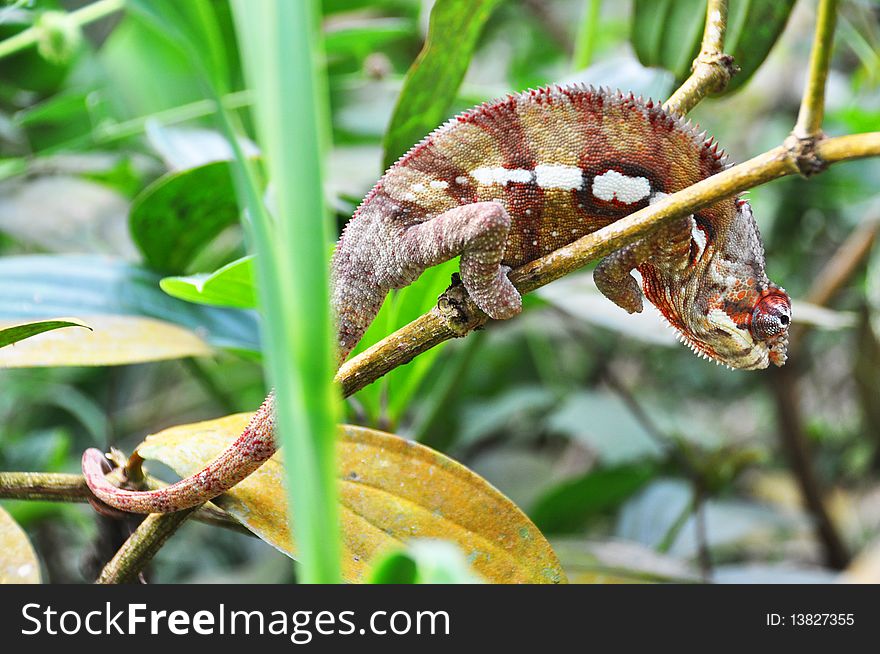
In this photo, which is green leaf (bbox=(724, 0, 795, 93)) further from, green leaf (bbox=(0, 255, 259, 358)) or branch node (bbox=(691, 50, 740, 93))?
green leaf (bbox=(0, 255, 259, 358))

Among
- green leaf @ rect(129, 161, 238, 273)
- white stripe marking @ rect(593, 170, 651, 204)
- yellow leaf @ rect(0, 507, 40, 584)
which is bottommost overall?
yellow leaf @ rect(0, 507, 40, 584)

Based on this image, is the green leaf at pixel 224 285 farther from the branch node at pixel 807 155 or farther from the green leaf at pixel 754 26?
the green leaf at pixel 754 26

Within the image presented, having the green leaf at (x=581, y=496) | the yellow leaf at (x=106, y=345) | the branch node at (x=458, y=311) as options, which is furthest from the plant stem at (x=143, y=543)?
the green leaf at (x=581, y=496)

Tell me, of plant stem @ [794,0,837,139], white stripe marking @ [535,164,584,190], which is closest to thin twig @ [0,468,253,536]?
white stripe marking @ [535,164,584,190]

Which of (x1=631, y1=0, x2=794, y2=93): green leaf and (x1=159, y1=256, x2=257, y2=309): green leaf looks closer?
(x1=159, y1=256, x2=257, y2=309): green leaf

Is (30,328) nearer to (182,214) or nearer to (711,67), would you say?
(182,214)

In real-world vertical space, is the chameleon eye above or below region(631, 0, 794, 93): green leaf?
below
